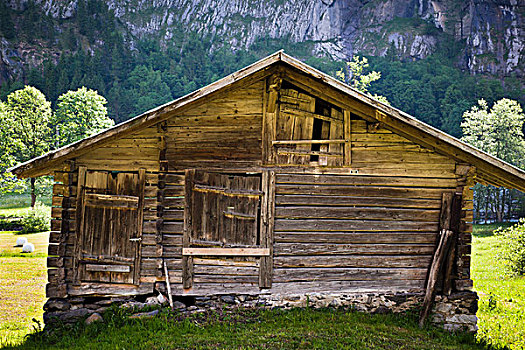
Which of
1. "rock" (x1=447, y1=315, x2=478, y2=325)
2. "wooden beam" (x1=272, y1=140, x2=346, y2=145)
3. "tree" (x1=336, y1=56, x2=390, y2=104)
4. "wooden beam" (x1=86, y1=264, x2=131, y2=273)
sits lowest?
"rock" (x1=447, y1=315, x2=478, y2=325)

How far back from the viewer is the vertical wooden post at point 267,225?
9523 mm

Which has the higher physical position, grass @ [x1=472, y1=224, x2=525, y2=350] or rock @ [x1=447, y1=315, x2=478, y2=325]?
rock @ [x1=447, y1=315, x2=478, y2=325]

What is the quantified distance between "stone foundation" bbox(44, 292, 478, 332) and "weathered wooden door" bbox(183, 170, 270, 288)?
0.68m

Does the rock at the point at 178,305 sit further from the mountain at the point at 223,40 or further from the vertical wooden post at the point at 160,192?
the mountain at the point at 223,40

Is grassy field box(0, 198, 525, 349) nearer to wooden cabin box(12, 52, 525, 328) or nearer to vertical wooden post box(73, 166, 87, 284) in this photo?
wooden cabin box(12, 52, 525, 328)

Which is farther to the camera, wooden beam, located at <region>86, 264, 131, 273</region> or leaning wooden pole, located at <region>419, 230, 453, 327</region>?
leaning wooden pole, located at <region>419, 230, 453, 327</region>

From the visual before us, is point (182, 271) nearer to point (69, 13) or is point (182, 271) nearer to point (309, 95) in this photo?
point (309, 95)

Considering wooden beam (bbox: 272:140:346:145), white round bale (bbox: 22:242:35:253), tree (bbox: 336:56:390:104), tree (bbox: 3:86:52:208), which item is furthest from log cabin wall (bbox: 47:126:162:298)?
tree (bbox: 3:86:52:208)

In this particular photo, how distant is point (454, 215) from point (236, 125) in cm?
543

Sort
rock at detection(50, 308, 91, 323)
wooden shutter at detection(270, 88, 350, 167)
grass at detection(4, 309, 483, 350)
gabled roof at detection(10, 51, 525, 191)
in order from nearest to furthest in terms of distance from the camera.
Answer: grass at detection(4, 309, 483, 350) → gabled roof at detection(10, 51, 525, 191) → rock at detection(50, 308, 91, 323) → wooden shutter at detection(270, 88, 350, 167)

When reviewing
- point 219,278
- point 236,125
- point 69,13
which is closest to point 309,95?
point 236,125

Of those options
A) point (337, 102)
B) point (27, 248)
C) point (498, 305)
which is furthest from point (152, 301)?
point (27, 248)

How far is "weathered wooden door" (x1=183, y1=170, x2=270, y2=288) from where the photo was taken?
9.41 m

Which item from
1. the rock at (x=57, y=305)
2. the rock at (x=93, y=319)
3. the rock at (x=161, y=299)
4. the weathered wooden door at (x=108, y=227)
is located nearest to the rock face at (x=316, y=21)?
the weathered wooden door at (x=108, y=227)
